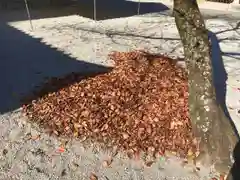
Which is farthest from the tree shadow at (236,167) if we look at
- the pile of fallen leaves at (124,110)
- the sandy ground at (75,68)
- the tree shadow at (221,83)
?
the pile of fallen leaves at (124,110)

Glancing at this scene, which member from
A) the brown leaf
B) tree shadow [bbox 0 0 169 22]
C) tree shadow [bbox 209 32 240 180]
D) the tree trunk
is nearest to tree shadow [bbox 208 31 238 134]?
tree shadow [bbox 209 32 240 180]

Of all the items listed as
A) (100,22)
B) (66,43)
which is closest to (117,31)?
(100,22)

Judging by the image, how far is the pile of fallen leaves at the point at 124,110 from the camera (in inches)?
215

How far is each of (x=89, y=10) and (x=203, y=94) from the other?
10.8 metres

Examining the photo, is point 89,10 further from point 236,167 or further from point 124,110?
point 236,167

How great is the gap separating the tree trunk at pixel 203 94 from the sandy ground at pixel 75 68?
30 centimetres

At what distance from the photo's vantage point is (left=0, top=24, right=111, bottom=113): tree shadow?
6.95 meters

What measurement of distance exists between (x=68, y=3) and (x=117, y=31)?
517 centimetres

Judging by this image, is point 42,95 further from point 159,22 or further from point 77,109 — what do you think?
point 159,22

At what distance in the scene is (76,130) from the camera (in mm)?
5656

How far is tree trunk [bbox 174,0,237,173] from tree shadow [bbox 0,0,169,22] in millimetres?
9096

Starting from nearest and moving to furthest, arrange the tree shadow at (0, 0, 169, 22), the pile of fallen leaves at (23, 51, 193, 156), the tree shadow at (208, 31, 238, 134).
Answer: the pile of fallen leaves at (23, 51, 193, 156)
the tree shadow at (208, 31, 238, 134)
the tree shadow at (0, 0, 169, 22)

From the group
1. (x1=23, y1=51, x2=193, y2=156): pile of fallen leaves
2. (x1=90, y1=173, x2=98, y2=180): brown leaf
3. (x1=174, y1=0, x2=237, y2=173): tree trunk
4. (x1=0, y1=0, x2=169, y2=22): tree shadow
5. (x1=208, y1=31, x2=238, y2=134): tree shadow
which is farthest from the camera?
(x1=0, y1=0, x2=169, y2=22): tree shadow

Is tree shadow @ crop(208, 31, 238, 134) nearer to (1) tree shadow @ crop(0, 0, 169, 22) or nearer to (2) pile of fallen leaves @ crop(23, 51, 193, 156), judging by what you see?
(2) pile of fallen leaves @ crop(23, 51, 193, 156)
